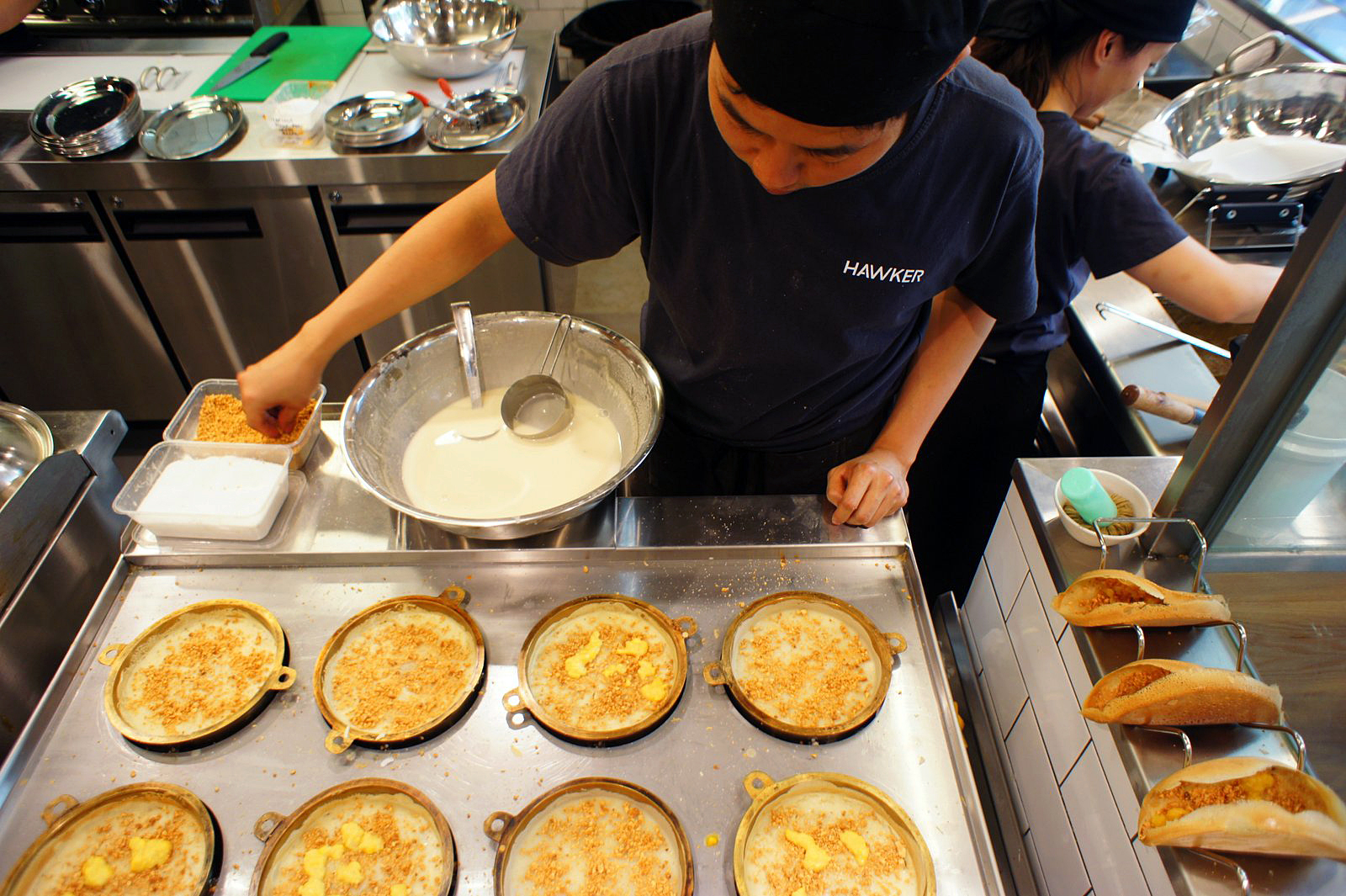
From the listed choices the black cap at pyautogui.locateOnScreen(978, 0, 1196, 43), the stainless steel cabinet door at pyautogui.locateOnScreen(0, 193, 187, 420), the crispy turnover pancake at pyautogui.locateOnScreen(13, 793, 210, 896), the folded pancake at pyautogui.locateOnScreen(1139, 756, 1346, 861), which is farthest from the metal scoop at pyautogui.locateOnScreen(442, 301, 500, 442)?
the stainless steel cabinet door at pyautogui.locateOnScreen(0, 193, 187, 420)

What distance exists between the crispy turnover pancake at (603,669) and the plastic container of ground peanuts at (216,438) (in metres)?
0.58

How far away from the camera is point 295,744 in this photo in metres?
1.05

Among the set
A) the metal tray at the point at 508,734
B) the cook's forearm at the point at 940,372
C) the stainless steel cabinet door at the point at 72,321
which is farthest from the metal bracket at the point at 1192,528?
the stainless steel cabinet door at the point at 72,321

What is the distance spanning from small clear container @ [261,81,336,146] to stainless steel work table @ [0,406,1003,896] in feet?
5.54

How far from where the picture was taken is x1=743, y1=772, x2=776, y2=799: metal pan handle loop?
100cm

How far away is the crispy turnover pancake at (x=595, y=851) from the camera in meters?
0.94

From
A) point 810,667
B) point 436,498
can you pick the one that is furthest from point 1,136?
point 810,667

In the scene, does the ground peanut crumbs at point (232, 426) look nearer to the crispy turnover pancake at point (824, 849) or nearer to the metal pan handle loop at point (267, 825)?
the metal pan handle loop at point (267, 825)

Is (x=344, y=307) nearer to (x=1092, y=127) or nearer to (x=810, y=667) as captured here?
(x=810, y=667)

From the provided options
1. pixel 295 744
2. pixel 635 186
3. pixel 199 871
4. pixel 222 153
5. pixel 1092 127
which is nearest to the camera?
pixel 199 871

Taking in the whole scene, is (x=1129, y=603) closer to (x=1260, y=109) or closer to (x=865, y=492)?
(x=865, y=492)

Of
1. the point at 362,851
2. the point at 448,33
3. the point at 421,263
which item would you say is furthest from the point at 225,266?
the point at 362,851

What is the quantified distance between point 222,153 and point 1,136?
79 cm

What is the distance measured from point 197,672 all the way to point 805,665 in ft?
A: 2.89
